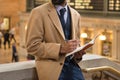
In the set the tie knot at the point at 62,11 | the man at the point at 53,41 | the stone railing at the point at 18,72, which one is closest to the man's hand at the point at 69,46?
the man at the point at 53,41

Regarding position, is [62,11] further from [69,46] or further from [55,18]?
[69,46]

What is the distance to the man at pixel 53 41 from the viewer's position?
3043mm

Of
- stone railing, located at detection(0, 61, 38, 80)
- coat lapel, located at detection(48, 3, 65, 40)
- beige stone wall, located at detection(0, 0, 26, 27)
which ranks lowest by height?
stone railing, located at detection(0, 61, 38, 80)

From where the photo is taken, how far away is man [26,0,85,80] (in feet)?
9.98

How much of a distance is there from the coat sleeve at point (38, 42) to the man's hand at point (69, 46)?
1.8 inches

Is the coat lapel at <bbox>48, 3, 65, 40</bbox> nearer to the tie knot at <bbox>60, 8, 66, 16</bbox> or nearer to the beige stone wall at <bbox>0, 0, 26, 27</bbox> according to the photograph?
the tie knot at <bbox>60, 8, 66, 16</bbox>

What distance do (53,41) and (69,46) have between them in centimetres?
19

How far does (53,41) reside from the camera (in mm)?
3127

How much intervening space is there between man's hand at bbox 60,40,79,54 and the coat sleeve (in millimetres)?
46

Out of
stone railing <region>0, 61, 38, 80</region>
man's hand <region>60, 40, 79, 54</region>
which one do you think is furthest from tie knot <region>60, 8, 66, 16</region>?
stone railing <region>0, 61, 38, 80</region>

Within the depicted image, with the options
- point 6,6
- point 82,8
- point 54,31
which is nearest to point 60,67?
point 54,31

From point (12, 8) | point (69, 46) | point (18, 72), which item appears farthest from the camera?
point (12, 8)

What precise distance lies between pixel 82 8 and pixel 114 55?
369cm

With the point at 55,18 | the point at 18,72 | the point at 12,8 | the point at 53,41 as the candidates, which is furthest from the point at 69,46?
the point at 12,8
